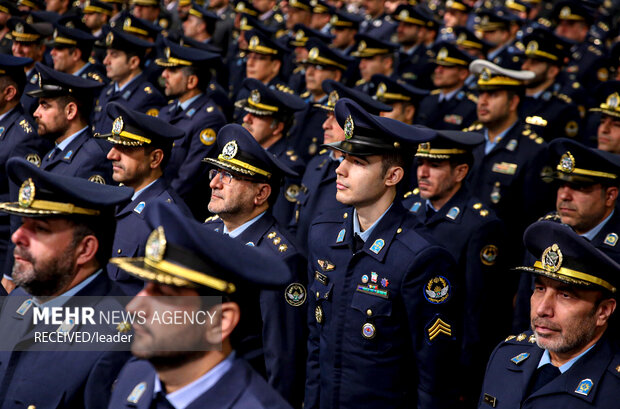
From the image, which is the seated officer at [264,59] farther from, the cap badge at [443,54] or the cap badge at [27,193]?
the cap badge at [27,193]

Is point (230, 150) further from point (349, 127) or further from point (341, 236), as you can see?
point (341, 236)

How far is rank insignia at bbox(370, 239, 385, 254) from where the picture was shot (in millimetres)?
4445

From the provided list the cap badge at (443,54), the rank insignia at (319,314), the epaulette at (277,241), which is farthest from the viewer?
the cap badge at (443,54)

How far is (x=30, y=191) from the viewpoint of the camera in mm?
3748

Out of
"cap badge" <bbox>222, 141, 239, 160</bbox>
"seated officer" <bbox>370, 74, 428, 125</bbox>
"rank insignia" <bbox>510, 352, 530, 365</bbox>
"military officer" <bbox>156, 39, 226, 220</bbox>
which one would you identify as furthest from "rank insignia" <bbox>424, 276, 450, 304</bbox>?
"seated officer" <bbox>370, 74, 428, 125</bbox>

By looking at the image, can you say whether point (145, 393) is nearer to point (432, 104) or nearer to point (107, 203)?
point (107, 203)

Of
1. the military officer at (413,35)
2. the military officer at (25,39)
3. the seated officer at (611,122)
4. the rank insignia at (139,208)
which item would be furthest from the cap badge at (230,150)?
the military officer at (413,35)

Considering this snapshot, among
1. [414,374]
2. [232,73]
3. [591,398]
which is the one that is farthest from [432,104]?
[591,398]

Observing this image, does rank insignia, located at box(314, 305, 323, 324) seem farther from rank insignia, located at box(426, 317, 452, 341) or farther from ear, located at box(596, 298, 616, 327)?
ear, located at box(596, 298, 616, 327)

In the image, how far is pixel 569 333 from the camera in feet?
12.3

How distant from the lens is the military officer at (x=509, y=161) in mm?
7570

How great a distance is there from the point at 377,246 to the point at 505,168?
3.64 meters

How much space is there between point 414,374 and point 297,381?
2.66 ft

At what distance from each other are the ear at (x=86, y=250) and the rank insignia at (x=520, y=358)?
2.38m
